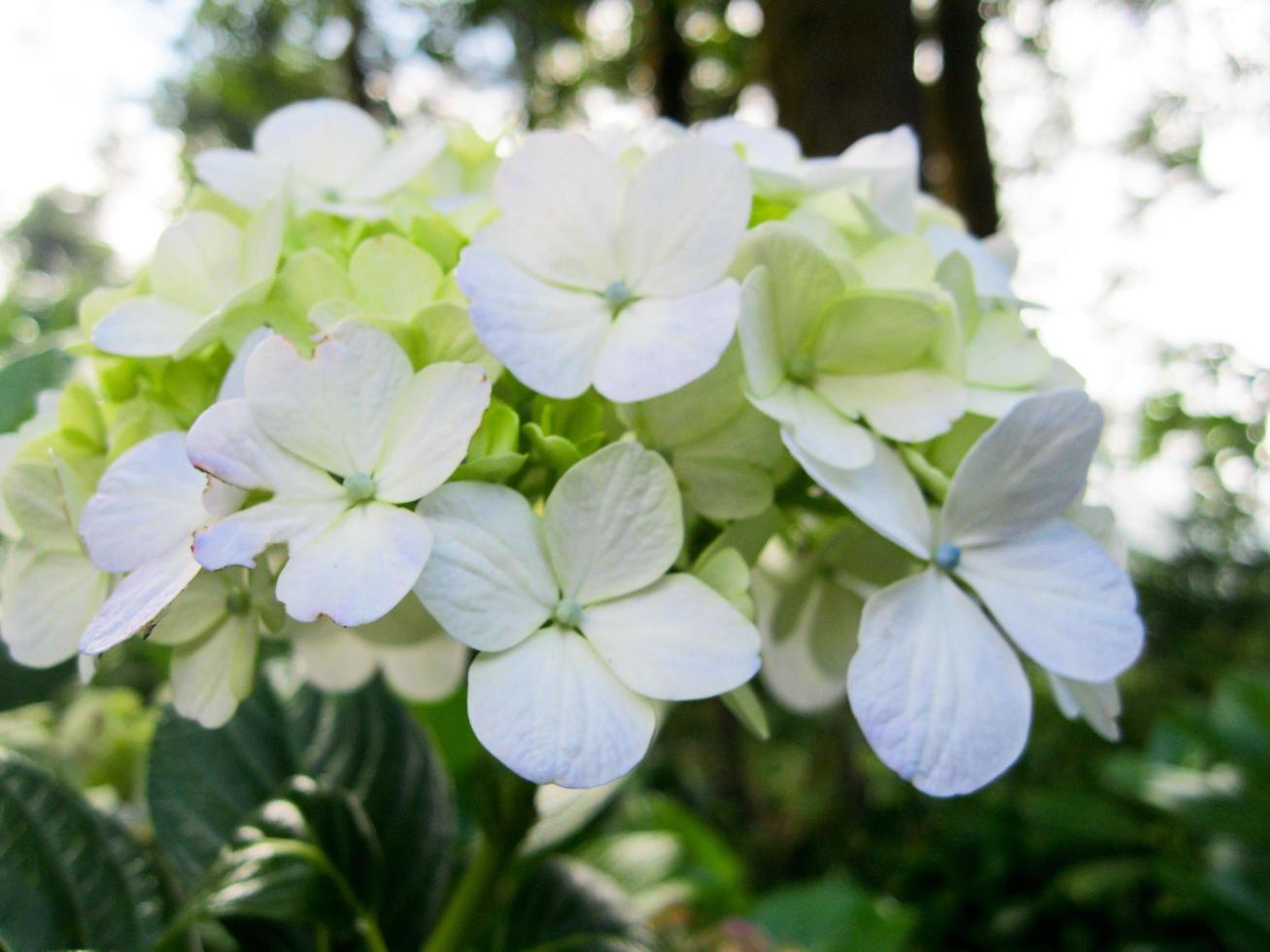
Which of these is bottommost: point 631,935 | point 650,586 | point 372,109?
point 372,109

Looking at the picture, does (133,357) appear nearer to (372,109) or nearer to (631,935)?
(631,935)

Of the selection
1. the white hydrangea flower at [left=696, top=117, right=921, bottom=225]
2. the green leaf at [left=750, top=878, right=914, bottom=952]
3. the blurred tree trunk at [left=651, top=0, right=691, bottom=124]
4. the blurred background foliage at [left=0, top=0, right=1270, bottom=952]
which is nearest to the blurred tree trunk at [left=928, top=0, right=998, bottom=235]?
the blurred background foliage at [left=0, top=0, right=1270, bottom=952]

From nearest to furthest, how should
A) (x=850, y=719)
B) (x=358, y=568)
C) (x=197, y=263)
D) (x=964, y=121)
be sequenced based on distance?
(x=358, y=568), (x=197, y=263), (x=850, y=719), (x=964, y=121)

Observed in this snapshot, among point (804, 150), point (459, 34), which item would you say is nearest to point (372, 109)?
point (459, 34)

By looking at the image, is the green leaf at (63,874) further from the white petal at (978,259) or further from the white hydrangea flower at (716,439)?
the white petal at (978,259)

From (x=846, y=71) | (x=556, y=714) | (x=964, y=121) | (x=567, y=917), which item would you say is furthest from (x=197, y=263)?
(x=964, y=121)

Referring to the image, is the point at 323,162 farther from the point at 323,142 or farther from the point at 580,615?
the point at 580,615

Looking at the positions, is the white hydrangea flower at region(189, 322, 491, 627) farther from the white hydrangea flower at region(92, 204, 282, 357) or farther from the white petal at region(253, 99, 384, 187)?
the white petal at region(253, 99, 384, 187)
